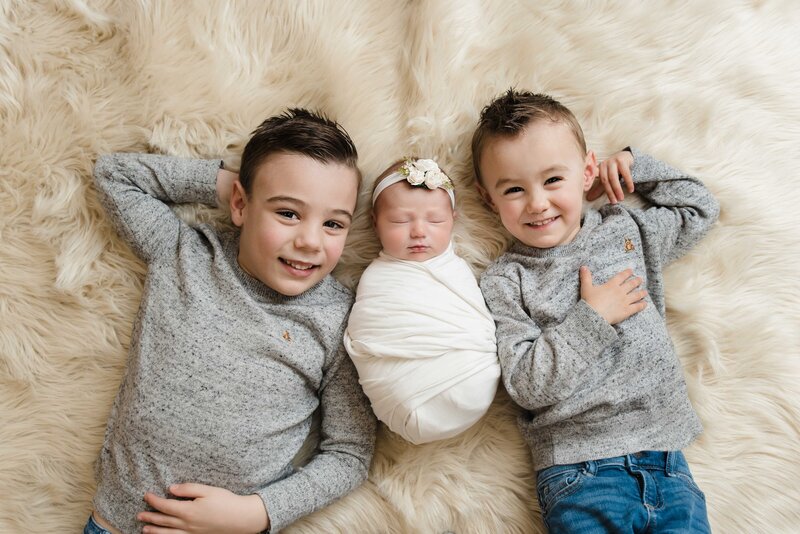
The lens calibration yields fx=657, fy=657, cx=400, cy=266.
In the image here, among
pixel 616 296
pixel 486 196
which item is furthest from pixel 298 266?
pixel 616 296

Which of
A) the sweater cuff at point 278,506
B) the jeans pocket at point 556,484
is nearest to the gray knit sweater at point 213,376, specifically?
the sweater cuff at point 278,506

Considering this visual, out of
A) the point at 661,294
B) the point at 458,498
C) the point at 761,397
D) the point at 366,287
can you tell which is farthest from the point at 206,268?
the point at 761,397

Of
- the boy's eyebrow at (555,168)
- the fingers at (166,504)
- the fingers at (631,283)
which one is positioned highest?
the boy's eyebrow at (555,168)

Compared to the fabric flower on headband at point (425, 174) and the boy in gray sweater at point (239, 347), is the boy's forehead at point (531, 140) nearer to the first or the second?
the fabric flower on headband at point (425, 174)

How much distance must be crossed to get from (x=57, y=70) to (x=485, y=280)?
1082 millimetres

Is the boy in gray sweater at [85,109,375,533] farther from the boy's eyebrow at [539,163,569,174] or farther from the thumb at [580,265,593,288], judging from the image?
the thumb at [580,265,593,288]

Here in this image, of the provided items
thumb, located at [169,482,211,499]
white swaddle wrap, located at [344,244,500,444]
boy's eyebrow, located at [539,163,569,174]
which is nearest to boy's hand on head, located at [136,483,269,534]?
thumb, located at [169,482,211,499]

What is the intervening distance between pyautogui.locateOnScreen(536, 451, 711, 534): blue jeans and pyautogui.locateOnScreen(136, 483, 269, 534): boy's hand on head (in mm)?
622

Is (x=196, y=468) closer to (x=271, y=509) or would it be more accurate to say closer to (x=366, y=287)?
(x=271, y=509)

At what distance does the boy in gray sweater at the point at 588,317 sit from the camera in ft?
4.43

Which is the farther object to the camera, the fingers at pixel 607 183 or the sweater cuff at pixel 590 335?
the fingers at pixel 607 183

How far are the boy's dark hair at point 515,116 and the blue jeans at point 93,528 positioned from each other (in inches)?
44.2

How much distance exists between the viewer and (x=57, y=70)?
4.89ft

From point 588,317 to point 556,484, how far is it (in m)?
0.36
